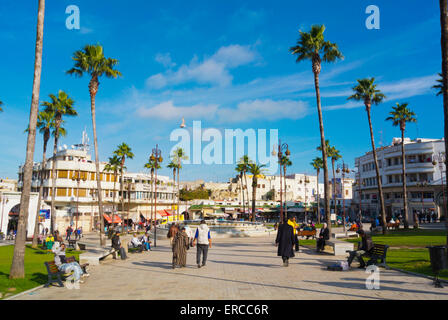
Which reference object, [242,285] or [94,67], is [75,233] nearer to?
[94,67]

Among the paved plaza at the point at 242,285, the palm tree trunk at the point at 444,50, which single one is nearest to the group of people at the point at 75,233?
the paved plaza at the point at 242,285

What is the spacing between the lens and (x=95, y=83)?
25.2 meters

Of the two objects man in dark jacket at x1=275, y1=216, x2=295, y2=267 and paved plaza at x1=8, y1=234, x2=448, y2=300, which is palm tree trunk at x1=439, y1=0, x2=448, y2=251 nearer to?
paved plaza at x1=8, y1=234, x2=448, y2=300

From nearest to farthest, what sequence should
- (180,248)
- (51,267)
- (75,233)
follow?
(51,267)
(180,248)
(75,233)

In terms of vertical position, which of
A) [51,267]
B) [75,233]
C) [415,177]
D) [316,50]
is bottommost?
[75,233]

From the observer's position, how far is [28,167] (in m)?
11.3

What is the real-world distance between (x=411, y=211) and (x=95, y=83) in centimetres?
5425

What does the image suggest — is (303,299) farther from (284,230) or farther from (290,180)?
(290,180)

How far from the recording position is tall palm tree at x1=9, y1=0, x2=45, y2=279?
10.6 m

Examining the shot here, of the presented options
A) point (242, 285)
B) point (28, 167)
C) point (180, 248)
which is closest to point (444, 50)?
point (242, 285)

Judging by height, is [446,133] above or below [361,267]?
above

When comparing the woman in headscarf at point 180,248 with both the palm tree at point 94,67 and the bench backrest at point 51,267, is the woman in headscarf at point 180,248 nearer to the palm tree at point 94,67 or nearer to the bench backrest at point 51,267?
the bench backrest at point 51,267
